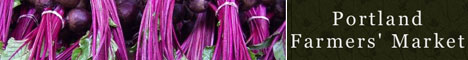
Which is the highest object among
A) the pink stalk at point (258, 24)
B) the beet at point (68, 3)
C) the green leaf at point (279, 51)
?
the beet at point (68, 3)

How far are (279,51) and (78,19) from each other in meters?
0.34

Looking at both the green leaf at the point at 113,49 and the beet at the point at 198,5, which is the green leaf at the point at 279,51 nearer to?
the beet at the point at 198,5

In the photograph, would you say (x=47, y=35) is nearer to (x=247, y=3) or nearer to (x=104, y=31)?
(x=104, y=31)

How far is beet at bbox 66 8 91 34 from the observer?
3.94ft

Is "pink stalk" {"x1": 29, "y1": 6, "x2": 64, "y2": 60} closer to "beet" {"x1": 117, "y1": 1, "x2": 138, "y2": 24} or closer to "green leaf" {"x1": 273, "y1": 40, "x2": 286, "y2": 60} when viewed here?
"beet" {"x1": 117, "y1": 1, "x2": 138, "y2": 24}

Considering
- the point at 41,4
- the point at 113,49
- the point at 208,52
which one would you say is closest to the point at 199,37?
the point at 208,52

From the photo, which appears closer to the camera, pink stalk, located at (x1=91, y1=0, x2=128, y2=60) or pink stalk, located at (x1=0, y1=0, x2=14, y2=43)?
pink stalk, located at (x1=91, y1=0, x2=128, y2=60)

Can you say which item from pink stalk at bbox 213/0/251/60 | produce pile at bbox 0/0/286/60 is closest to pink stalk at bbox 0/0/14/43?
produce pile at bbox 0/0/286/60

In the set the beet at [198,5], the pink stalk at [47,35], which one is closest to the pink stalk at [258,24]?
the beet at [198,5]

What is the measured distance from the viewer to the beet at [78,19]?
1.20m
